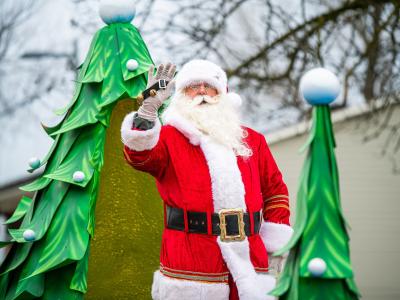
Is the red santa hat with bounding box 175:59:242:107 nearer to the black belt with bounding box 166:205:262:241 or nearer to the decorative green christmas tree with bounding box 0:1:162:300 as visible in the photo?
the decorative green christmas tree with bounding box 0:1:162:300

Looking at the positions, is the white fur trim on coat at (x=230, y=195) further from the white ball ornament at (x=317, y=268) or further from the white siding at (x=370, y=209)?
the white siding at (x=370, y=209)

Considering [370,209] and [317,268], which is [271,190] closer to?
[317,268]

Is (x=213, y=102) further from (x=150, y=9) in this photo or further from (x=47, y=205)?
(x=150, y=9)

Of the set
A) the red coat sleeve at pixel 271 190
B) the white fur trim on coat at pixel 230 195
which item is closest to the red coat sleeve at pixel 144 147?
the white fur trim on coat at pixel 230 195

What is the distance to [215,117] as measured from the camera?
5.03 meters

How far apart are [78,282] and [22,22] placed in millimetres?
9637

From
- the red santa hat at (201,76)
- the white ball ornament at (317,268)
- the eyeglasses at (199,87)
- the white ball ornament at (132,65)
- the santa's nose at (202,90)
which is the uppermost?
the white ball ornament at (132,65)

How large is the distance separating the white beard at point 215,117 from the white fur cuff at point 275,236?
1.42ft

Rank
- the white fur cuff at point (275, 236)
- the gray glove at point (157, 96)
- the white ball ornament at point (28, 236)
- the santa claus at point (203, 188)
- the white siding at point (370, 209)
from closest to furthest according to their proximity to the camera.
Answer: the gray glove at point (157, 96) < the santa claus at point (203, 188) < the white fur cuff at point (275, 236) < the white ball ornament at point (28, 236) < the white siding at point (370, 209)

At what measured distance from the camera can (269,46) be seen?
10664mm

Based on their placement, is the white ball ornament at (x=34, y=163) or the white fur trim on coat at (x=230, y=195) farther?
the white ball ornament at (x=34, y=163)

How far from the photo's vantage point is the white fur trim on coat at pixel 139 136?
4.64 meters

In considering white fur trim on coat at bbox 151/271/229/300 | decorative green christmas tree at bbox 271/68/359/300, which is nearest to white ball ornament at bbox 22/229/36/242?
white fur trim on coat at bbox 151/271/229/300

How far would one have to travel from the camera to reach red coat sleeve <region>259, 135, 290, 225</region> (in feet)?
17.1
